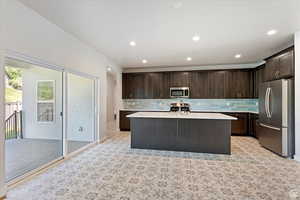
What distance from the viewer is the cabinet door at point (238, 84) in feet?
Answer: 19.1

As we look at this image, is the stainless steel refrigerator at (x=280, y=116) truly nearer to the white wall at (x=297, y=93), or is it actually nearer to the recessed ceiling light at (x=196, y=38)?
the white wall at (x=297, y=93)

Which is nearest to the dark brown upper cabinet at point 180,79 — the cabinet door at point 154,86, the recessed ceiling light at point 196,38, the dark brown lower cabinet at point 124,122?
the cabinet door at point 154,86

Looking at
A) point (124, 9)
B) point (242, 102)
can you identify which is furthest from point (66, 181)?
point (242, 102)

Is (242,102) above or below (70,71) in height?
below

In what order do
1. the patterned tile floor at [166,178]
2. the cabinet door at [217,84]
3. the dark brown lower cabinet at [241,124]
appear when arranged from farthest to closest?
the cabinet door at [217,84], the dark brown lower cabinet at [241,124], the patterned tile floor at [166,178]

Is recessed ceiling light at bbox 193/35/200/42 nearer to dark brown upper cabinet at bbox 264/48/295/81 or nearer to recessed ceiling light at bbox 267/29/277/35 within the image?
recessed ceiling light at bbox 267/29/277/35

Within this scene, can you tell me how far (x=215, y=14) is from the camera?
8.43ft

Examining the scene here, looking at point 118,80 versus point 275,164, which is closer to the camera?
point 275,164

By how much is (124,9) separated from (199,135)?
3.13 meters

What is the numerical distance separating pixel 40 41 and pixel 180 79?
4792 mm

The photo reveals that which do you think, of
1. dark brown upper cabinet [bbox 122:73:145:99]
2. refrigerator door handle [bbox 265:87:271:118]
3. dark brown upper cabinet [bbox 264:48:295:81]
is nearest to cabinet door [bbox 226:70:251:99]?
dark brown upper cabinet [bbox 264:48:295:81]

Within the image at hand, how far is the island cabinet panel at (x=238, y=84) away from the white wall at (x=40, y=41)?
4841 millimetres

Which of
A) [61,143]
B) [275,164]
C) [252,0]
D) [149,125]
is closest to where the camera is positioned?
[252,0]

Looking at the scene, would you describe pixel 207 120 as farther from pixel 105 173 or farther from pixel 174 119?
pixel 105 173
